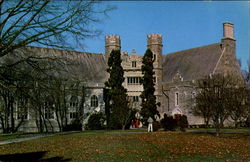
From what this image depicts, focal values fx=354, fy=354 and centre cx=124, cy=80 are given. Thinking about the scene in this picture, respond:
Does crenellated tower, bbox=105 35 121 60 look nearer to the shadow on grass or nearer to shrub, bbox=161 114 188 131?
shrub, bbox=161 114 188 131

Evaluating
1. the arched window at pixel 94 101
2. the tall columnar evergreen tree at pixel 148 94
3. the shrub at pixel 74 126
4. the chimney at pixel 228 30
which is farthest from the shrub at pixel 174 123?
the chimney at pixel 228 30

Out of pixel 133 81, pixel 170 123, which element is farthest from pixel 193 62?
pixel 170 123

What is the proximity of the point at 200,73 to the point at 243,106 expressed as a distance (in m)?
13.7

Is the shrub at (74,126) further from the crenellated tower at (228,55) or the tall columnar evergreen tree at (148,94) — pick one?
the crenellated tower at (228,55)

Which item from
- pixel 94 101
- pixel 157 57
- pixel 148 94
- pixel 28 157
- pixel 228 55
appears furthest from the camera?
pixel 157 57

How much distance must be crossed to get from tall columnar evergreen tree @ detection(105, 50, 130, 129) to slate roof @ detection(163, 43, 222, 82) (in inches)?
414

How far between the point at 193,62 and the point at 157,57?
4.86 m

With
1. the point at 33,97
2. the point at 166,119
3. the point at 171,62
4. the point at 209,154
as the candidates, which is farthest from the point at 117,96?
the point at 33,97

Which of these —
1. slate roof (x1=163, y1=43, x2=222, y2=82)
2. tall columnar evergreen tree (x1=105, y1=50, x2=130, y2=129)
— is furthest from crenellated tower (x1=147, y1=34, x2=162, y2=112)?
tall columnar evergreen tree (x1=105, y1=50, x2=130, y2=129)

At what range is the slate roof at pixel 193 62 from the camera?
4447cm

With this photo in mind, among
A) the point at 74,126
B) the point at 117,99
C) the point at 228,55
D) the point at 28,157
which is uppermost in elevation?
the point at 228,55

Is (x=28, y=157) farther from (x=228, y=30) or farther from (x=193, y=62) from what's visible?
(x=228, y=30)

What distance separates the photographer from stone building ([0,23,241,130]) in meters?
43.2

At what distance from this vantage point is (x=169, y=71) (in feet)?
163
